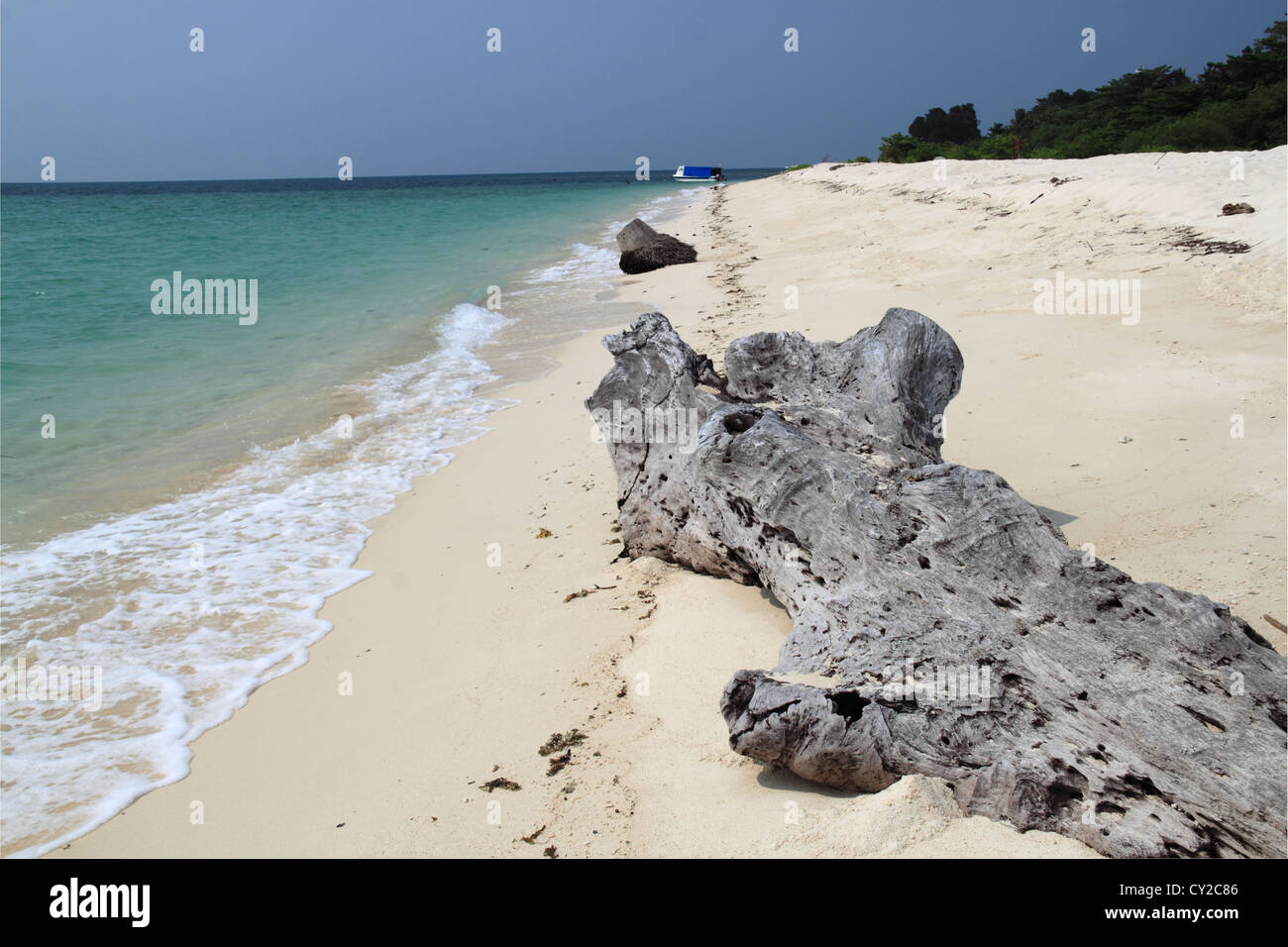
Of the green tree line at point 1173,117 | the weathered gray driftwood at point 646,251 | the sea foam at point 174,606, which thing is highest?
the green tree line at point 1173,117

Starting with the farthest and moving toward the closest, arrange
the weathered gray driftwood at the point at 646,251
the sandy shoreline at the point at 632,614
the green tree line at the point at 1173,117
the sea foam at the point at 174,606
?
the green tree line at the point at 1173,117
the weathered gray driftwood at the point at 646,251
the sea foam at the point at 174,606
the sandy shoreline at the point at 632,614

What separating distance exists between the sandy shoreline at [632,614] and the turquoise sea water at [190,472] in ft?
1.14

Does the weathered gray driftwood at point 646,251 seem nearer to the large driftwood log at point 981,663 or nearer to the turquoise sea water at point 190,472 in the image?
the turquoise sea water at point 190,472

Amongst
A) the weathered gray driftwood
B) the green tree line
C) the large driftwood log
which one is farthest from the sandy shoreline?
the green tree line

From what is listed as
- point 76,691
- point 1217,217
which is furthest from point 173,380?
point 1217,217

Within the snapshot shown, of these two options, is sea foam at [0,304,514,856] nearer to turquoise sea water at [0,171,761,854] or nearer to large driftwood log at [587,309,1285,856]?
turquoise sea water at [0,171,761,854]

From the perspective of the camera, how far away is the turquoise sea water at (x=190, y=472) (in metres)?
4.12

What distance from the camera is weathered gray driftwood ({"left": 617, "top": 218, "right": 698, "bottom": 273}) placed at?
1822 cm

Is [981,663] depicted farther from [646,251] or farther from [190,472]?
[646,251]

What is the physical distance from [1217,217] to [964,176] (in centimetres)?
1192

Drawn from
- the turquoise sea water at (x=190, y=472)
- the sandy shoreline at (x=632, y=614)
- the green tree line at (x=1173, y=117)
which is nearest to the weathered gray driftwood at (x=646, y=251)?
the turquoise sea water at (x=190, y=472)

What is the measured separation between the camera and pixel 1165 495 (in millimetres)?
4770

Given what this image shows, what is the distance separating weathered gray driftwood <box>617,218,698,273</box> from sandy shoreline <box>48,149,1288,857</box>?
909 centimetres
